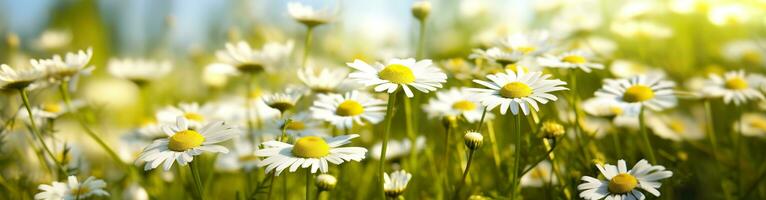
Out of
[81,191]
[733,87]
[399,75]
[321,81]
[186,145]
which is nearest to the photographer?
[186,145]

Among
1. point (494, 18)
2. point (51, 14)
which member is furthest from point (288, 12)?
point (51, 14)

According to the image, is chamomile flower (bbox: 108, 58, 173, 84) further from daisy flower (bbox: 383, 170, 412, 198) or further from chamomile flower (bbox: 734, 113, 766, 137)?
chamomile flower (bbox: 734, 113, 766, 137)

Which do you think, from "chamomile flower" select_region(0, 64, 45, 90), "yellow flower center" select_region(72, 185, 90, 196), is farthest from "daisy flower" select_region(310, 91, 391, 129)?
"chamomile flower" select_region(0, 64, 45, 90)

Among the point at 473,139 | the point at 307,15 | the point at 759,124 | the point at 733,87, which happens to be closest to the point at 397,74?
the point at 473,139

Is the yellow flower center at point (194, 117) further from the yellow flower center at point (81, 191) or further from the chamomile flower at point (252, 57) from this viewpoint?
the yellow flower center at point (81, 191)

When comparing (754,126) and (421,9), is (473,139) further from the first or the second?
(754,126)

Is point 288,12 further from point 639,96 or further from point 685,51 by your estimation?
point 685,51
